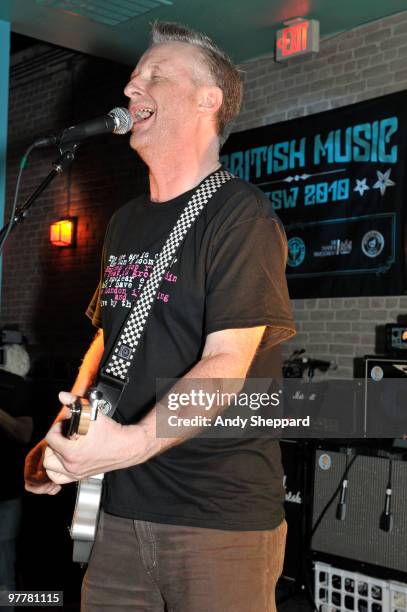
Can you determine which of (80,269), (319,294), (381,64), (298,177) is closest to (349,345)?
(319,294)

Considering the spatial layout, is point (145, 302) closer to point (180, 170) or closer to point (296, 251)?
point (180, 170)

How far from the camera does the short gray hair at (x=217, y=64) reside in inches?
72.2

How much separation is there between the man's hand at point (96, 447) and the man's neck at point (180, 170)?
0.70m

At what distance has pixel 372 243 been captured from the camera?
4.68m

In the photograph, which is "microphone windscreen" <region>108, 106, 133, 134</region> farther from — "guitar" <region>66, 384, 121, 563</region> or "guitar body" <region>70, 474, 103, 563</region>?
"guitar body" <region>70, 474, 103, 563</region>

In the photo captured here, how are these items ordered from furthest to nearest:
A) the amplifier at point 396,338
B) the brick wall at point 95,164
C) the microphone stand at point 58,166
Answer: the brick wall at point 95,164 < the amplifier at point 396,338 < the microphone stand at point 58,166

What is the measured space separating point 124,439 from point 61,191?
6.62 meters

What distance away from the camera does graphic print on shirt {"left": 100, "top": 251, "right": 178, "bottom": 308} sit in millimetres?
1621

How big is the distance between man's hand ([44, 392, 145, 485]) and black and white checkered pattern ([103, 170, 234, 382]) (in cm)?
36

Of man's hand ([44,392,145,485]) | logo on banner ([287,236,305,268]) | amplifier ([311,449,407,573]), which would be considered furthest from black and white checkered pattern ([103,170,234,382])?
logo on banner ([287,236,305,268])

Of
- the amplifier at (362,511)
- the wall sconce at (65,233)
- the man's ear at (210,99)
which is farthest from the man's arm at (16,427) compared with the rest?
the wall sconce at (65,233)

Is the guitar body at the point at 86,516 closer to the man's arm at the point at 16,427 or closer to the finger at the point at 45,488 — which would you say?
the finger at the point at 45,488
